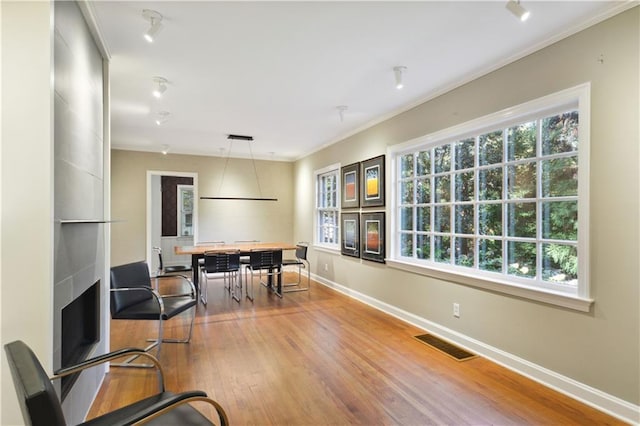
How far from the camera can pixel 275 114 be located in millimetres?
4391

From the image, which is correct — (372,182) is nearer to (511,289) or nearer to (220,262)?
(511,289)

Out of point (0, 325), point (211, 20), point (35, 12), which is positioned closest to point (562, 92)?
point (211, 20)

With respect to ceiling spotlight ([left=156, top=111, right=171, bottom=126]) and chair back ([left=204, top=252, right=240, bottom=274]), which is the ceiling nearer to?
ceiling spotlight ([left=156, top=111, right=171, bottom=126])

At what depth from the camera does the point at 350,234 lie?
5.24m

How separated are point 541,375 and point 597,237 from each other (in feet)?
3.70

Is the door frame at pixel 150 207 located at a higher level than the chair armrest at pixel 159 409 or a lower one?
higher

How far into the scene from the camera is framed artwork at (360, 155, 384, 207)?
4.46 metres

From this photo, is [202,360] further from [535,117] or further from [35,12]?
[535,117]

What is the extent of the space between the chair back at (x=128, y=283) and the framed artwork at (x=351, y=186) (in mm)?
2976

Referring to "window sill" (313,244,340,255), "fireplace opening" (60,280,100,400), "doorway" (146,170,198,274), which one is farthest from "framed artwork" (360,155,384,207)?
"doorway" (146,170,198,274)

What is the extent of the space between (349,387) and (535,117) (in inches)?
102

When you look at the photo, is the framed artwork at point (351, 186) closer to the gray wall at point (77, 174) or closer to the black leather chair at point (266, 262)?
the black leather chair at point (266, 262)

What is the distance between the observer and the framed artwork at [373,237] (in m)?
4.44

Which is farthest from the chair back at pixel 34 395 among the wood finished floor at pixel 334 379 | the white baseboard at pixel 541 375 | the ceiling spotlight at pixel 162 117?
the ceiling spotlight at pixel 162 117
